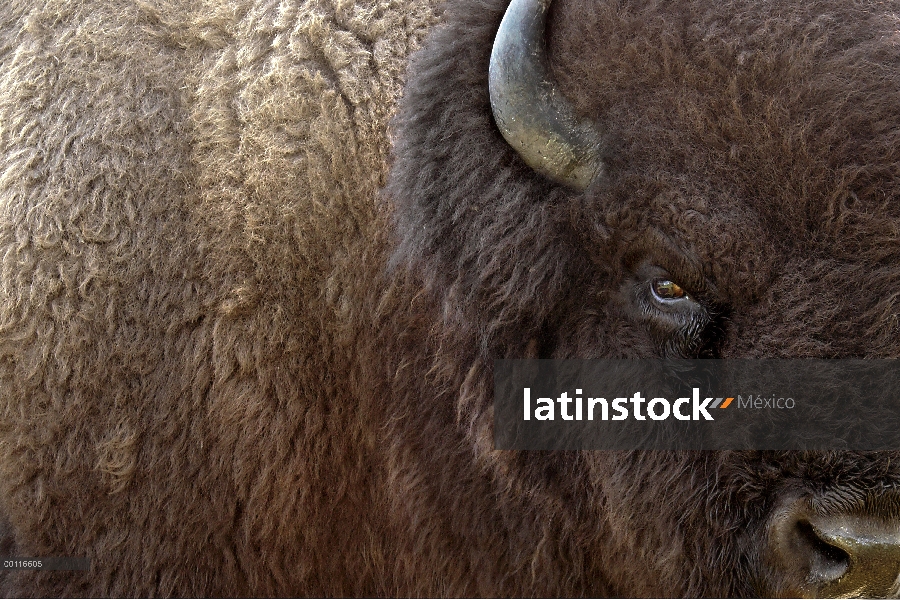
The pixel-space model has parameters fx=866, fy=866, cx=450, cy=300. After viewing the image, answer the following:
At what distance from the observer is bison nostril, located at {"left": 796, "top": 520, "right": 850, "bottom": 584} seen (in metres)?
1.72

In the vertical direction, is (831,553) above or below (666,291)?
below

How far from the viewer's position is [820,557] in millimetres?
1759

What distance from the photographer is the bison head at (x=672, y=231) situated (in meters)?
1.72

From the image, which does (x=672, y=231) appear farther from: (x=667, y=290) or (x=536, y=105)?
(x=536, y=105)

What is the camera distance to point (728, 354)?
185cm

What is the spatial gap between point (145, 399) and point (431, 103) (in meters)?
1.06

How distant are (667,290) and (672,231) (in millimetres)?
135
